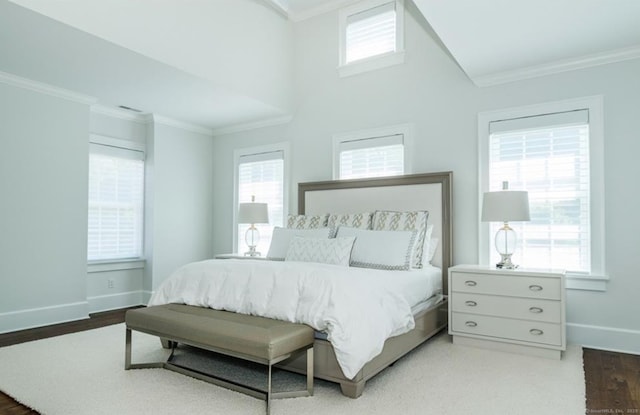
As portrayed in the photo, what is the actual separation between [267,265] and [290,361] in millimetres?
696

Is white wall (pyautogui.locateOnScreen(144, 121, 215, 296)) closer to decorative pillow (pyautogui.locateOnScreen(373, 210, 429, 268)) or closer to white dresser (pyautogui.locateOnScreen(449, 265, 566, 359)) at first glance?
decorative pillow (pyautogui.locateOnScreen(373, 210, 429, 268))

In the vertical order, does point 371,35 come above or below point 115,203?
above

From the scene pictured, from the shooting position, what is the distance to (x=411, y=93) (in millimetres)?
4613

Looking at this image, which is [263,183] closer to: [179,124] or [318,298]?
[179,124]

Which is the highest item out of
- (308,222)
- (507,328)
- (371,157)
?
(371,157)

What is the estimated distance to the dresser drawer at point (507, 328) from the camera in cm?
327

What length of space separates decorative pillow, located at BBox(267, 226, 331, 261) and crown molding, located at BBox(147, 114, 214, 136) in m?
2.51

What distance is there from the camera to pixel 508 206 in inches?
140

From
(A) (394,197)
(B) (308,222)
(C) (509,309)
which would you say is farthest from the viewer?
(B) (308,222)

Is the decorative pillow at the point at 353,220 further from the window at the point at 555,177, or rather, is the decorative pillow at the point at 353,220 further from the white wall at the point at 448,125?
the window at the point at 555,177

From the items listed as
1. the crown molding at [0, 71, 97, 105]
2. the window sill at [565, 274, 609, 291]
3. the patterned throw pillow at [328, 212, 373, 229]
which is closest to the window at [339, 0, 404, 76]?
the patterned throw pillow at [328, 212, 373, 229]

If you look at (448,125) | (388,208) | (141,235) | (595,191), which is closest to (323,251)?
(388,208)

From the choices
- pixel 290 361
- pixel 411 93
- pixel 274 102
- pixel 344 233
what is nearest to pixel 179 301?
pixel 290 361

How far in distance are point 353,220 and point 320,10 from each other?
2767mm
